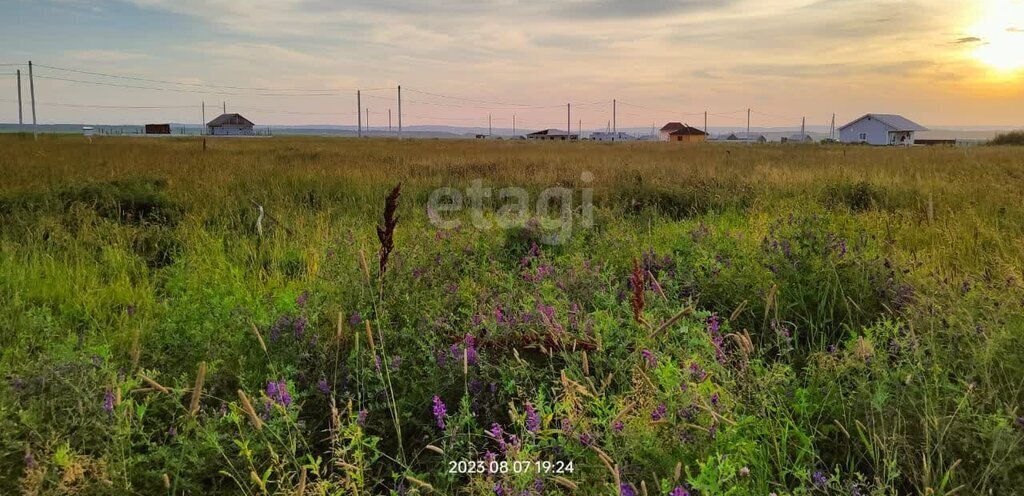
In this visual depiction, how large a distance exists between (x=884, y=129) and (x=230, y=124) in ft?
386

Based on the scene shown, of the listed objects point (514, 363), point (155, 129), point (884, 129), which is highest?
point (155, 129)

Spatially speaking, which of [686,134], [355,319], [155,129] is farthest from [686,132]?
[355,319]

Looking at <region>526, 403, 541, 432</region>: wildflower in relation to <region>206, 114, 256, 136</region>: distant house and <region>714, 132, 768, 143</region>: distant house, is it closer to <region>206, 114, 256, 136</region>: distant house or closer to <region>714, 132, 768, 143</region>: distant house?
<region>714, 132, 768, 143</region>: distant house

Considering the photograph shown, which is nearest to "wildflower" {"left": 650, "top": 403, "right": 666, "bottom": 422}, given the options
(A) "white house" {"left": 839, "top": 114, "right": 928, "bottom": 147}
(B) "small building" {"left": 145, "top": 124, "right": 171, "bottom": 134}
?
(A) "white house" {"left": 839, "top": 114, "right": 928, "bottom": 147}

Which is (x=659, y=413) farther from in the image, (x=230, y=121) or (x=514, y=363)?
(x=230, y=121)

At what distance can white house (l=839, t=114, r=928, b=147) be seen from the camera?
7650 cm

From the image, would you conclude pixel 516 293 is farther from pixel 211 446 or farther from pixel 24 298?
pixel 24 298

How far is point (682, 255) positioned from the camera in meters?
4.61

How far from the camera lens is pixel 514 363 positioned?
253 centimetres

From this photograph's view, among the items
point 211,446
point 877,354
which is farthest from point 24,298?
point 877,354

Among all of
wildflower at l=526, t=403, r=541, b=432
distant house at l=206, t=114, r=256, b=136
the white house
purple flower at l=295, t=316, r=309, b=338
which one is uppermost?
distant house at l=206, t=114, r=256, b=136

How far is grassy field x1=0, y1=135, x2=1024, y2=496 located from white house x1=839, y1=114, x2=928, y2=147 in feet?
277

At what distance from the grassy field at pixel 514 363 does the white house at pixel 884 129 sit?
84.4 meters

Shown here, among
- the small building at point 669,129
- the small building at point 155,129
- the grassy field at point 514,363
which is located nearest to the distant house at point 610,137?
the small building at point 669,129
